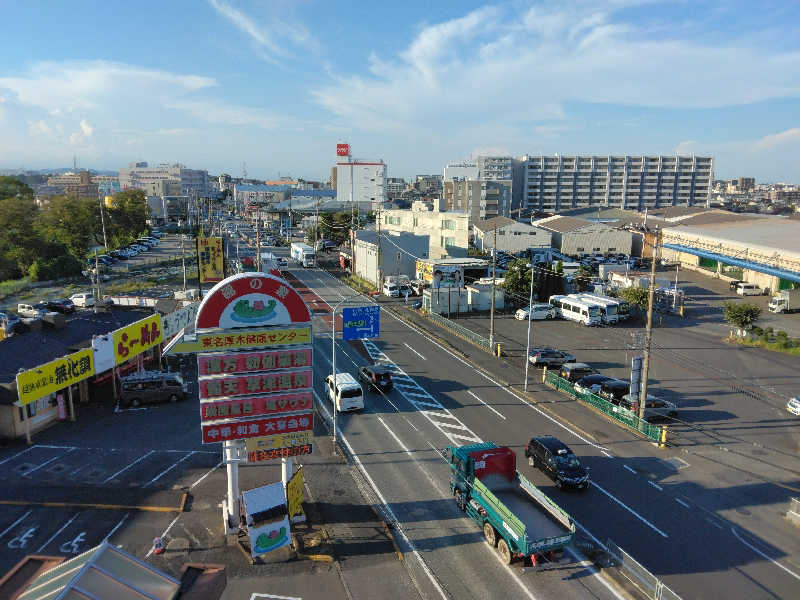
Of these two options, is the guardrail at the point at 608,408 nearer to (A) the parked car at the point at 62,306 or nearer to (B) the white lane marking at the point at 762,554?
(B) the white lane marking at the point at 762,554

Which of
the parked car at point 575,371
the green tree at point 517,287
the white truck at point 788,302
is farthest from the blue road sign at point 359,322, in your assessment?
the white truck at point 788,302

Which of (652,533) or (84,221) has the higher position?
(84,221)

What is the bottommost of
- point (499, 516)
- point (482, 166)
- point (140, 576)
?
point (499, 516)

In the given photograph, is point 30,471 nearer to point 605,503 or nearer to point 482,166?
point 605,503

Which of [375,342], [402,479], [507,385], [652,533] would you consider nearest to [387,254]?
[375,342]

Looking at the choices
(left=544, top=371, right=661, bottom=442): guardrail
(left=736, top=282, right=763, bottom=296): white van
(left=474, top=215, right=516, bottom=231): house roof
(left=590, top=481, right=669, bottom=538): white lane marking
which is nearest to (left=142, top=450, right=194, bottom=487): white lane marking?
(left=590, top=481, right=669, bottom=538): white lane marking
